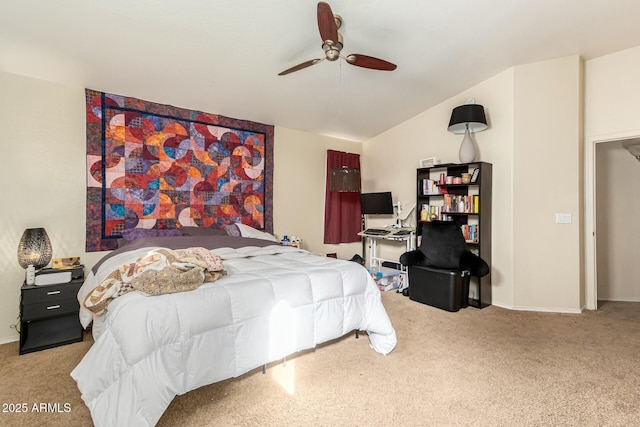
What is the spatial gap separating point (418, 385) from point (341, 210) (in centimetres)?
342

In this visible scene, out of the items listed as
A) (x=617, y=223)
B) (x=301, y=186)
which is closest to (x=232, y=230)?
(x=301, y=186)

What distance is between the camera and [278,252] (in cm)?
310

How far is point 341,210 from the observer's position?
5230mm

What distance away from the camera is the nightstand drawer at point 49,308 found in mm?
2525

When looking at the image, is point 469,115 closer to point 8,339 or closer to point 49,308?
point 49,308

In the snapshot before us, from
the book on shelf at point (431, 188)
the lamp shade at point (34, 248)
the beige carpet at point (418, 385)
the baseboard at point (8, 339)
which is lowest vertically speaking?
the baseboard at point (8, 339)

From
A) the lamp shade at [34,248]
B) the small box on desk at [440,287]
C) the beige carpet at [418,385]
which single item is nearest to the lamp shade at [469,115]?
the small box on desk at [440,287]

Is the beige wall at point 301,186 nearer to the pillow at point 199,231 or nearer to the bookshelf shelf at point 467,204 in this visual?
the pillow at point 199,231

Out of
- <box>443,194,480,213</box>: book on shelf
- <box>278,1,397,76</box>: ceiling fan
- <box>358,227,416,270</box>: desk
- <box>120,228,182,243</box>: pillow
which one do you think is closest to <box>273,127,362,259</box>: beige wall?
<box>358,227,416,270</box>: desk

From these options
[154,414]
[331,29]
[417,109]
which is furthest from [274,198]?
[154,414]

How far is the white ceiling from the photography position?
2.31 m

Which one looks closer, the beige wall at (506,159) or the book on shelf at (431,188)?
the beige wall at (506,159)

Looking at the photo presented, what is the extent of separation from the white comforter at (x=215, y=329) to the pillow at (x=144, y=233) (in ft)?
2.55

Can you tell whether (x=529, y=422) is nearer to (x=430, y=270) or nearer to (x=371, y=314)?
(x=371, y=314)
